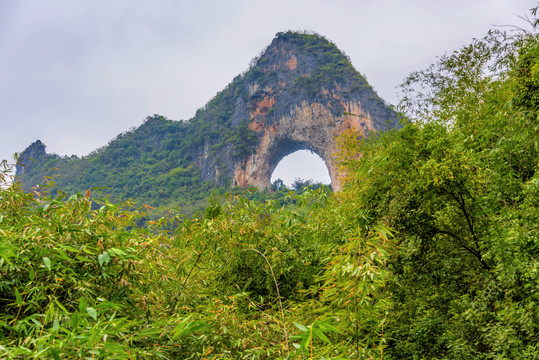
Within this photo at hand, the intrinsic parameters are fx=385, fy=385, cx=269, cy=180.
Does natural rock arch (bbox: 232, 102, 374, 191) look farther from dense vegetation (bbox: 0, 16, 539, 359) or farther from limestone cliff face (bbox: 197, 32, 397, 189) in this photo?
dense vegetation (bbox: 0, 16, 539, 359)

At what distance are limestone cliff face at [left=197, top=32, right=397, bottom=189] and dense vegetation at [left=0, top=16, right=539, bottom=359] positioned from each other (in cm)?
3066

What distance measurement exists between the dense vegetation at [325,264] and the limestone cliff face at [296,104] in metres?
30.7

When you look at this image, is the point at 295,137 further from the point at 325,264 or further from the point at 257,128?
the point at 325,264

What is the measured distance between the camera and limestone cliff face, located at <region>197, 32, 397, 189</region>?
36469 millimetres

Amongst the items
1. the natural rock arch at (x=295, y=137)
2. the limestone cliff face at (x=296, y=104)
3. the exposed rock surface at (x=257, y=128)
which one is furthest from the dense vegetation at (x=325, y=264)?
the limestone cliff face at (x=296, y=104)

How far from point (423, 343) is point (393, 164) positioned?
7.01 feet

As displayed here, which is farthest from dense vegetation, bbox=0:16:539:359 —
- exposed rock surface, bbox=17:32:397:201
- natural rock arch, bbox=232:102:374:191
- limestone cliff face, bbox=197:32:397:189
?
limestone cliff face, bbox=197:32:397:189

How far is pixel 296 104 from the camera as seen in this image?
3784cm

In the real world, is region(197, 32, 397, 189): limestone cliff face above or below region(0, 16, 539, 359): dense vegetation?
above

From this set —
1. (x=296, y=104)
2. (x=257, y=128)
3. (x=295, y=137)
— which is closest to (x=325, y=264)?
(x=295, y=137)

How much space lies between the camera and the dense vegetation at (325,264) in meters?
1.63

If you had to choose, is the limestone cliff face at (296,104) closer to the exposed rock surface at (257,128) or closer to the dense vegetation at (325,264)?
the exposed rock surface at (257,128)

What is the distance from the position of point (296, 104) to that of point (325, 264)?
35254 millimetres

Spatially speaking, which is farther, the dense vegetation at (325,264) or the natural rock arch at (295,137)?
the natural rock arch at (295,137)
